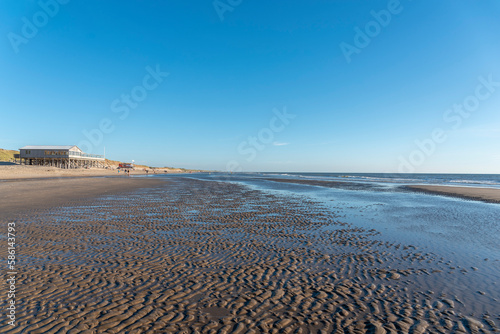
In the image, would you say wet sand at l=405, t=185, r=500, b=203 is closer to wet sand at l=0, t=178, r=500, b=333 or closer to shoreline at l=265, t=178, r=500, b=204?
shoreline at l=265, t=178, r=500, b=204

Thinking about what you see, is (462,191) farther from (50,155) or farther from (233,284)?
(50,155)

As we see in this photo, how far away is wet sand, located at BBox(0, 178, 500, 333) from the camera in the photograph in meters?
5.03

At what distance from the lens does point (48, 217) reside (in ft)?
47.6

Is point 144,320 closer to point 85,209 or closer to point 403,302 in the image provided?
point 403,302

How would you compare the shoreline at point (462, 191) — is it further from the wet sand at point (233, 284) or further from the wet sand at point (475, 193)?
the wet sand at point (233, 284)

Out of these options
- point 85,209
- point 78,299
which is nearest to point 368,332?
point 78,299

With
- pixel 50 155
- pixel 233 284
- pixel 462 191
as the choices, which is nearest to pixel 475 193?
pixel 462 191

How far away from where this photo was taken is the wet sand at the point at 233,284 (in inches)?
198

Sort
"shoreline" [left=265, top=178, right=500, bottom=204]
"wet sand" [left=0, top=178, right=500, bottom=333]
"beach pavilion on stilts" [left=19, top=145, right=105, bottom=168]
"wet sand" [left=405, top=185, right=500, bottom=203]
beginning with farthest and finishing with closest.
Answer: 1. "beach pavilion on stilts" [left=19, top=145, right=105, bottom=168]
2. "shoreline" [left=265, top=178, right=500, bottom=204]
3. "wet sand" [left=405, top=185, right=500, bottom=203]
4. "wet sand" [left=0, top=178, right=500, bottom=333]

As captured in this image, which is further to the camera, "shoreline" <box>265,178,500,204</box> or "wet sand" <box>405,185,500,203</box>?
"shoreline" <box>265,178,500,204</box>

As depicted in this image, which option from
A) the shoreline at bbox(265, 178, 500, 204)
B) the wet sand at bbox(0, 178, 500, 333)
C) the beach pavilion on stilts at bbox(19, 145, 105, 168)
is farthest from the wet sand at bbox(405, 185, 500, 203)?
the beach pavilion on stilts at bbox(19, 145, 105, 168)

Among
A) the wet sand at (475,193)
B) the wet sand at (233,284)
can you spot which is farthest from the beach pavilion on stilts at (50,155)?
the wet sand at (475,193)

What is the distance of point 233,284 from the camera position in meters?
6.76

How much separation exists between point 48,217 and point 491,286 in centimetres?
2041
